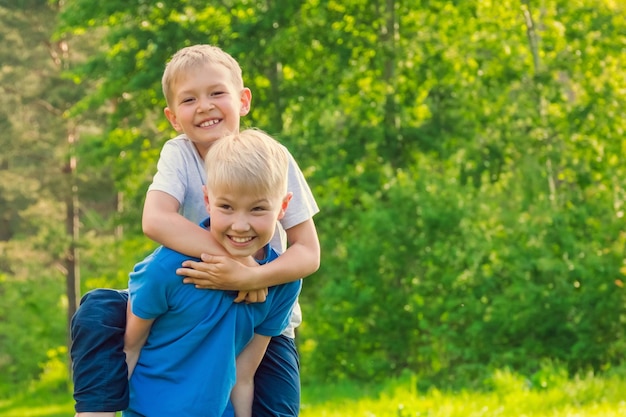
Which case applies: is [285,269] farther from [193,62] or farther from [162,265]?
[193,62]

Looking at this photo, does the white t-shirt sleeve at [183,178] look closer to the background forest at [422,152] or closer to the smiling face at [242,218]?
the smiling face at [242,218]

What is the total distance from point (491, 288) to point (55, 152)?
14.2m

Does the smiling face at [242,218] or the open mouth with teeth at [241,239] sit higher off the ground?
the smiling face at [242,218]

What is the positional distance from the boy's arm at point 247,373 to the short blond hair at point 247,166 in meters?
0.51

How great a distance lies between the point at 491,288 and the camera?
13.0 m

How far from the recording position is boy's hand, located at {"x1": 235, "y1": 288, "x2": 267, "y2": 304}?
10.7ft

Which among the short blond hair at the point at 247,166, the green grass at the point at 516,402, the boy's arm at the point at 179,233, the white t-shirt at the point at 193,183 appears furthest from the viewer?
the green grass at the point at 516,402

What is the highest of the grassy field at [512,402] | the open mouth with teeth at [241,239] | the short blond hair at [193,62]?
the short blond hair at [193,62]

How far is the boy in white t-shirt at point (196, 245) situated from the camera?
10.6 feet

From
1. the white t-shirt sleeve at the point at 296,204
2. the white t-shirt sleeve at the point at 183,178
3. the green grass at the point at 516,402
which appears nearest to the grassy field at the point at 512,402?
the green grass at the point at 516,402

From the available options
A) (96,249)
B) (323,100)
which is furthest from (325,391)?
(96,249)

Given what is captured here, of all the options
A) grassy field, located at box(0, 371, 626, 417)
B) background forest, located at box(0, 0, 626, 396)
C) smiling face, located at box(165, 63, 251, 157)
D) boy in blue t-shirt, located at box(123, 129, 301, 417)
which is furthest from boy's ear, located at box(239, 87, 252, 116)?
background forest, located at box(0, 0, 626, 396)

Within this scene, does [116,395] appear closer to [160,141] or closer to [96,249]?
[160,141]

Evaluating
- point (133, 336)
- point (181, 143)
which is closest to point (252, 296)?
point (133, 336)
